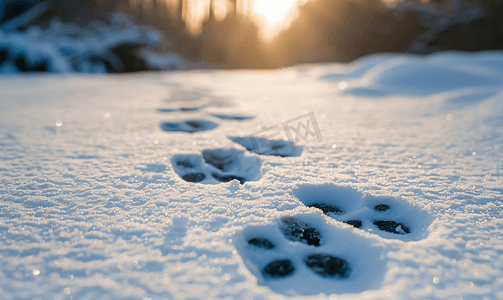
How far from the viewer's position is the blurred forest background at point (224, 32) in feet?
22.6

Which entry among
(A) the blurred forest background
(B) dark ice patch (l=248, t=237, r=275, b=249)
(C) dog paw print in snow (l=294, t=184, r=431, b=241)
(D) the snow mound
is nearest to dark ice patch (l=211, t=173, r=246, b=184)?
(C) dog paw print in snow (l=294, t=184, r=431, b=241)

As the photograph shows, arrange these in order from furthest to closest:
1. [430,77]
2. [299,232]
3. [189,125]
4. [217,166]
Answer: [430,77] < [189,125] < [217,166] < [299,232]

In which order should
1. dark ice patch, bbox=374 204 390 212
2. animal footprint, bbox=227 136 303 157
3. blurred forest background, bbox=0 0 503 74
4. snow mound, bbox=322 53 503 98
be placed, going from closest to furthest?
1. dark ice patch, bbox=374 204 390 212
2. animal footprint, bbox=227 136 303 157
3. snow mound, bbox=322 53 503 98
4. blurred forest background, bbox=0 0 503 74

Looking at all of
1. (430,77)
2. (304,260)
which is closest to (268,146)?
(304,260)

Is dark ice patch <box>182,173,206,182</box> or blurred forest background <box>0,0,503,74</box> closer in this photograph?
dark ice patch <box>182,173,206,182</box>

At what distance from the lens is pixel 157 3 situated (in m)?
14.4

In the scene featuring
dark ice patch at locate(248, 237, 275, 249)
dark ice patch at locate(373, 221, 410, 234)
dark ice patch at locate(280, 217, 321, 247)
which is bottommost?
dark ice patch at locate(248, 237, 275, 249)

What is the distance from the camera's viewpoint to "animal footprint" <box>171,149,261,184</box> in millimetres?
1075

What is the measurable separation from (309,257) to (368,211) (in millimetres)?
281

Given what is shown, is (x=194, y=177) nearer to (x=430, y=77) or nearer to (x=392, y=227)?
(x=392, y=227)

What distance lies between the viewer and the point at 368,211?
0.85 metres

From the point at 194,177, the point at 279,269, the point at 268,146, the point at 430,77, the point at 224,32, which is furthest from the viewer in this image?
the point at 224,32

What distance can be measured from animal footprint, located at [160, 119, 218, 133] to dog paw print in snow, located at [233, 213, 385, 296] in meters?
1.01

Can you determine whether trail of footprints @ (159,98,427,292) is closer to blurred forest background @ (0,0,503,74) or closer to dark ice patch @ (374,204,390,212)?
dark ice patch @ (374,204,390,212)
